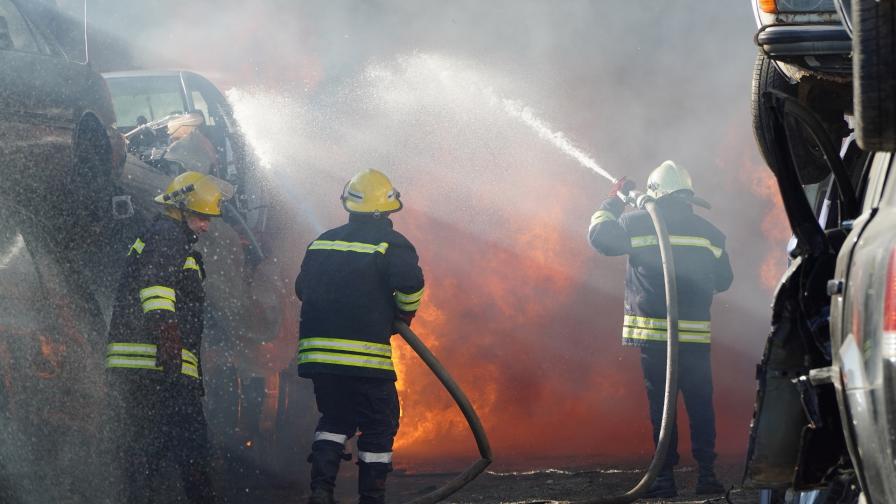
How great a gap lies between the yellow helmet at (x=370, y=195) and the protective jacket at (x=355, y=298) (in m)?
0.11

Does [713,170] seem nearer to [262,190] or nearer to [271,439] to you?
[262,190]

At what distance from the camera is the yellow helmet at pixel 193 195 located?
20.4 ft

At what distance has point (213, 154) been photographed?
8.77m

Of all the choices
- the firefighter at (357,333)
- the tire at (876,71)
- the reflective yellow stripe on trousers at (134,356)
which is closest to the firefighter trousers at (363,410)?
the firefighter at (357,333)

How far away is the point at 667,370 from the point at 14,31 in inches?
162

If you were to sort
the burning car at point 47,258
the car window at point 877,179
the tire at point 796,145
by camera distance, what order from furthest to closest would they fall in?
the burning car at point 47,258
the tire at point 796,145
the car window at point 877,179

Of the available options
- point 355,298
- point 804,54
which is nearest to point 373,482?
point 355,298

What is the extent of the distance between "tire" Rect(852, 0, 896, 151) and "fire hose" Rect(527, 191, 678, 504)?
3874mm

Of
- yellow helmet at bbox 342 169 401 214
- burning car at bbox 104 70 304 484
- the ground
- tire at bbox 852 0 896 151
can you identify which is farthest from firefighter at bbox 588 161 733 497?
tire at bbox 852 0 896 151

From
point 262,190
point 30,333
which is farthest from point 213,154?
point 30,333

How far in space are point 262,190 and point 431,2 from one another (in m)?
6.16

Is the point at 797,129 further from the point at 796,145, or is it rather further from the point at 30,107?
the point at 30,107

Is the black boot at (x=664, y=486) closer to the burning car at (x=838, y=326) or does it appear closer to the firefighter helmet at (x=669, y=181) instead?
the firefighter helmet at (x=669, y=181)

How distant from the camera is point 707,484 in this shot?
6.46 metres
